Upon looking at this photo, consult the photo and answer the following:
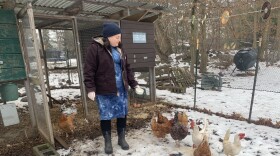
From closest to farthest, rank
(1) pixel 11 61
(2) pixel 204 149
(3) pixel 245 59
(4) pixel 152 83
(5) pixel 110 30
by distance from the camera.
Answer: (2) pixel 204 149, (5) pixel 110 30, (1) pixel 11 61, (4) pixel 152 83, (3) pixel 245 59

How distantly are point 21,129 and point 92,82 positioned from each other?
117 inches

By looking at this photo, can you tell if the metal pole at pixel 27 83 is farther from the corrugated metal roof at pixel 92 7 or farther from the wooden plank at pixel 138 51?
the wooden plank at pixel 138 51

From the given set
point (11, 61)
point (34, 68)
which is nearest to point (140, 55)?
point (34, 68)

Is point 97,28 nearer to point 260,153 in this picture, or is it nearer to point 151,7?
point 151,7

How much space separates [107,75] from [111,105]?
0.51 meters

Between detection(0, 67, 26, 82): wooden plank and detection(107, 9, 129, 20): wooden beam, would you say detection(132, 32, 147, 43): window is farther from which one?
detection(0, 67, 26, 82): wooden plank

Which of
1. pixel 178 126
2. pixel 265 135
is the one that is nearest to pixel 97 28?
pixel 178 126

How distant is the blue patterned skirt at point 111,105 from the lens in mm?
3418

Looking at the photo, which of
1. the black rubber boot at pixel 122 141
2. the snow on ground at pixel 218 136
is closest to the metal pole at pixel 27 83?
the snow on ground at pixel 218 136

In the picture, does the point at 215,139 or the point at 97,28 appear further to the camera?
the point at 97,28

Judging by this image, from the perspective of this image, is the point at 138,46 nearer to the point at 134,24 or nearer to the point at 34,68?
the point at 134,24

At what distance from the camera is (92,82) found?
317cm

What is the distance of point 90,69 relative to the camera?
319cm

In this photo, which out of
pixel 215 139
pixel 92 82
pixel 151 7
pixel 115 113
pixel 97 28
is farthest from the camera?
pixel 97 28
